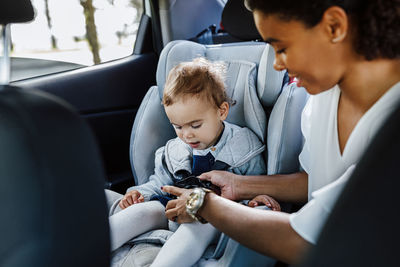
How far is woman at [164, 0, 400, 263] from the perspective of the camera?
827 mm

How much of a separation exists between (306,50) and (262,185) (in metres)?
0.67

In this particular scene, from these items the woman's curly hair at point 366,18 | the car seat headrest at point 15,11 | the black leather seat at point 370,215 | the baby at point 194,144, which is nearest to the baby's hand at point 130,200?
the baby at point 194,144

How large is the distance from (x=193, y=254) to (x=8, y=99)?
2.56 feet

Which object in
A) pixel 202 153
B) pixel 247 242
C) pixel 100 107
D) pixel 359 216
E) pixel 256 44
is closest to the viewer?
pixel 359 216

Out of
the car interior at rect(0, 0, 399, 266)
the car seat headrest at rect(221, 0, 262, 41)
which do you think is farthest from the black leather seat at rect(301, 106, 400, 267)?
the car seat headrest at rect(221, 0, 262, 41)

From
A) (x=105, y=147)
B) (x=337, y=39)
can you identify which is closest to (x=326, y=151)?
(x=337, y=39)

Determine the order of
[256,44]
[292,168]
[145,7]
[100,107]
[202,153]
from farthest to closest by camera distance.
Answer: [145,7], [100,107], [256,44], [202,153], [292,168]

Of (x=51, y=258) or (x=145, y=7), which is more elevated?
(x=145, y=7)

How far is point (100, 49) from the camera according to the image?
238cm

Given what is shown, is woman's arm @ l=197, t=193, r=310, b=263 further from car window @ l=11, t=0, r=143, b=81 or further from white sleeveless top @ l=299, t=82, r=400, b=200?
car window @ l=11, t=0, r=143, b=81

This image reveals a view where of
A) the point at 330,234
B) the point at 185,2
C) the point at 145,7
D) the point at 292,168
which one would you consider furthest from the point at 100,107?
the point at 330,234

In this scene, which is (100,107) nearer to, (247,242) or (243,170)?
(243,170)

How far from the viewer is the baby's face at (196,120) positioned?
5.00 ft

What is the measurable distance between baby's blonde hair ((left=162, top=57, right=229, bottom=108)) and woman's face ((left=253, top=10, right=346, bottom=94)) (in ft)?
2.01
